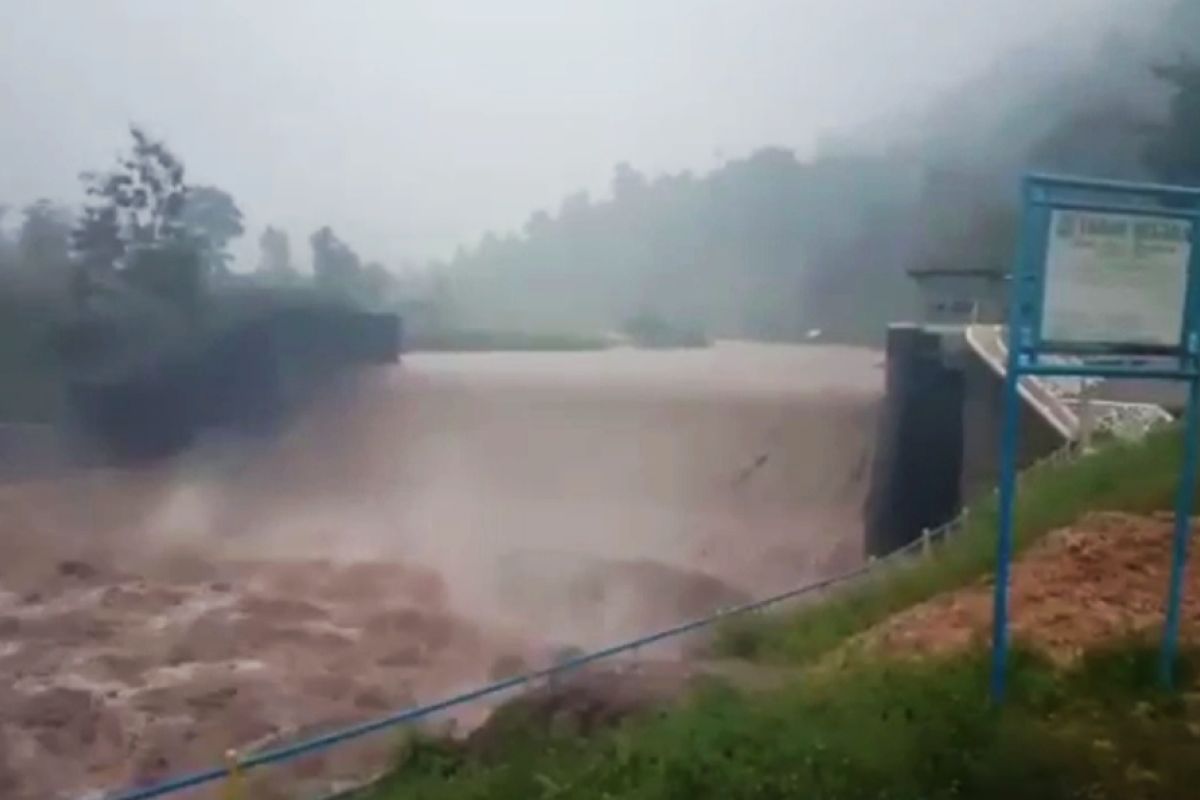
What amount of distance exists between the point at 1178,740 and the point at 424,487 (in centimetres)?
960

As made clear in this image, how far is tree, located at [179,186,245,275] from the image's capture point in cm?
1211

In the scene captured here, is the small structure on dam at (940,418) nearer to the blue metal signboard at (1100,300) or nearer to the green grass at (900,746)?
the blue metal signboard at (1100,300)

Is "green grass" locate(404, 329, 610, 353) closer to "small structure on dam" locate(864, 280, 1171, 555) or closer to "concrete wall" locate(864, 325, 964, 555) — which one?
"small structure on dam" locate(864, 280, 1171, 555)

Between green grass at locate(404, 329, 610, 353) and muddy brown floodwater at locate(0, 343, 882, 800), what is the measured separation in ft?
0.32

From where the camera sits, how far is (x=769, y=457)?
11.6m

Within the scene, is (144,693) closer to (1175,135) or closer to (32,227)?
Answer: (32,227)

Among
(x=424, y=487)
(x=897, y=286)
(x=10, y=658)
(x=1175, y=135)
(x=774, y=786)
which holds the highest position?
(x=1175, y=135)

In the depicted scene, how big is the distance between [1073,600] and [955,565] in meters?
1.03

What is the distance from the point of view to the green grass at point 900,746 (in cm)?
229

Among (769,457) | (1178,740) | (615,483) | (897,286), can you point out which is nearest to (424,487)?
(615,483)

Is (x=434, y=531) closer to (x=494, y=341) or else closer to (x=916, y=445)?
(x=494, y=341)

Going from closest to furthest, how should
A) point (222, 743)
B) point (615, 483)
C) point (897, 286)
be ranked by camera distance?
point (222, 743)
point (615, 483)
point (897, 286)

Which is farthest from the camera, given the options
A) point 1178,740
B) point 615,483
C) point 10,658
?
point 615,483

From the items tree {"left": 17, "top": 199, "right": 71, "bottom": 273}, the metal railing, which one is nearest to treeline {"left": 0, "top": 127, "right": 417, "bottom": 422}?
tree {"left": 17, "top": 199, "right": 71, "bottom": 273}
